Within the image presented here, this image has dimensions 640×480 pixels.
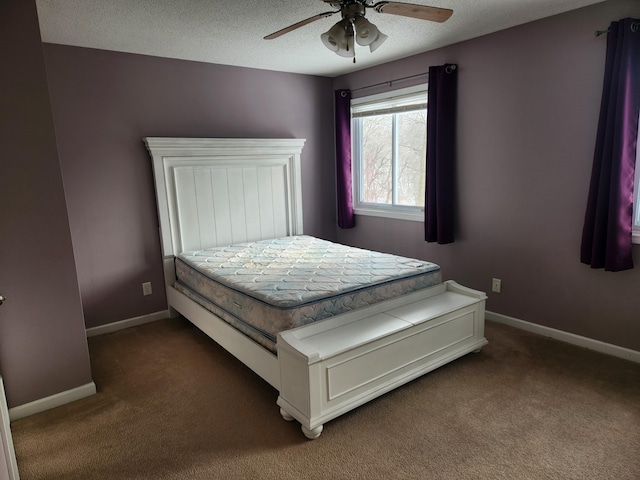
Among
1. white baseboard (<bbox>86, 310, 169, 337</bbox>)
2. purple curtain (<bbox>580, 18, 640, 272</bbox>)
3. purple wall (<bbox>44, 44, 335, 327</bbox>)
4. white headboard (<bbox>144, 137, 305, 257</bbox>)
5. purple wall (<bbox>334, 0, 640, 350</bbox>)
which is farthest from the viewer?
white headboard (<bbox>144, 137, 305, 257</bbox>)

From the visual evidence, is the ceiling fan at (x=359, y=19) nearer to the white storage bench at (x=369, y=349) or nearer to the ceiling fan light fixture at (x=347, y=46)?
the ceiling fan light fixture at (x=347, y=46)

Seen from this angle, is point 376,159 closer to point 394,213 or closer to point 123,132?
point 394,213

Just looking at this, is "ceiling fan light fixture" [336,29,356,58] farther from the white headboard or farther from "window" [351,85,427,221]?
the white headboard

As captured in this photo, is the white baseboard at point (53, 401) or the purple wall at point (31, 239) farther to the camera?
the white baseboard at point (53, 401)

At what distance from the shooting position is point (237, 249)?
3.67 m

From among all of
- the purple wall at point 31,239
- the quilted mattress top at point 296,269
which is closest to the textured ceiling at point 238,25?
the purple wall at point 31,239

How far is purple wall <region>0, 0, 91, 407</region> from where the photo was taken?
2.12 meters

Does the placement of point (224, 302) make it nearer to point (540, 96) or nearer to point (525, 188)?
point (525, 188)

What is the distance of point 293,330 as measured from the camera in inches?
88.3

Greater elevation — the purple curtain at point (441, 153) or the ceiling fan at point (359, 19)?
the ceiling fan at point (359, 19)

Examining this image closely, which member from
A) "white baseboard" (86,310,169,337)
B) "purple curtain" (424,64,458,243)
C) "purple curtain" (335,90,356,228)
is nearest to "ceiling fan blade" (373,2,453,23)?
"purple curtain" (424,64,458,243)

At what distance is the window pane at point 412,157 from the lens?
12.7ft

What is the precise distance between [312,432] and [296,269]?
1175 mm

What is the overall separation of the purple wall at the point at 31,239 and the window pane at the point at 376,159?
9.56ft
